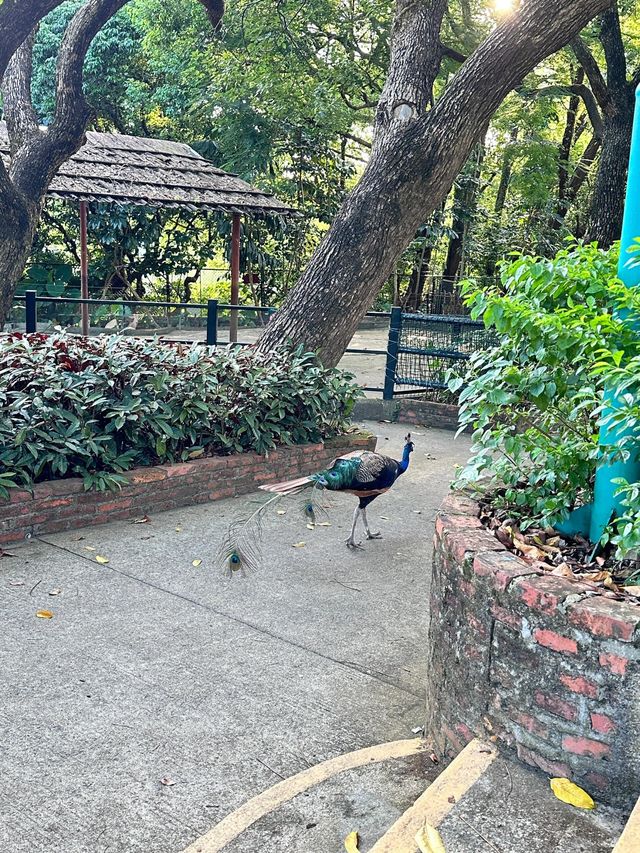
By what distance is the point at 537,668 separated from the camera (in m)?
2.71

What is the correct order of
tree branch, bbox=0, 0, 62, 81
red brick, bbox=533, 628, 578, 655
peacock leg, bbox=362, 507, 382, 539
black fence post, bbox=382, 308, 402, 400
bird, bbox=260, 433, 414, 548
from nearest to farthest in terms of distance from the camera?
red brick, bbox=533, 628, 578, 655 < bird, bbox=260, 433, 414, 548 < peacock leg, bbox=362, 507, 382, 539 < tree branch, bbox=0, 0, 62, 81 < black fence post, bbox=382, 308, 402, 400

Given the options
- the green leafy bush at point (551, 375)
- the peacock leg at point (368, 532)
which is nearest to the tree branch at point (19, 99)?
the peacock leg at point (368, 532)

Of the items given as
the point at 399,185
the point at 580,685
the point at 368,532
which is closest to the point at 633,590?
the point at 580,685

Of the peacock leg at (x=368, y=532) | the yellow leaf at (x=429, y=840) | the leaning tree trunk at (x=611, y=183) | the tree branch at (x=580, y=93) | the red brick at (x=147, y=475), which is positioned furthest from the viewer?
the tree branch at (x=580, y=93)

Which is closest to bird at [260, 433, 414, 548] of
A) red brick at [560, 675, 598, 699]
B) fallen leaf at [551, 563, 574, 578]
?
fallen leaf at [551, 563, 574, 578]

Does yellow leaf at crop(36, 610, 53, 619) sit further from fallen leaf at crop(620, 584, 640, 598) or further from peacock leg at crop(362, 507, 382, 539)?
fallen leaf at crop(620, 584, 640, 598)

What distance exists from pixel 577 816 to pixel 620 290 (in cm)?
178

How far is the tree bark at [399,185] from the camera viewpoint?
7715 millimetres

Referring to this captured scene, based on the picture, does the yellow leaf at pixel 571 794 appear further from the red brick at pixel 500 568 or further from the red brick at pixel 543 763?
the red brick at pixel 500 568

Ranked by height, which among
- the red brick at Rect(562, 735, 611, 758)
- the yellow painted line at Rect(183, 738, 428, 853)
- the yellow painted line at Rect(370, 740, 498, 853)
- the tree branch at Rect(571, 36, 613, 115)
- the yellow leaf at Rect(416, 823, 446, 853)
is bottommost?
the yellow painted line at Rect(183, 738, 428, 853)

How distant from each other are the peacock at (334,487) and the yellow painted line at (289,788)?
1.52 meters

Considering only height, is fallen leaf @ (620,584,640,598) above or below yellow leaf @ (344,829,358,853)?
above

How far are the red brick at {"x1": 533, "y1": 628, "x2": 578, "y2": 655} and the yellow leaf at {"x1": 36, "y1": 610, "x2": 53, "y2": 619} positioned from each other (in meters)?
2.72

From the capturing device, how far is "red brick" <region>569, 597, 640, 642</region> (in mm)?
2512
